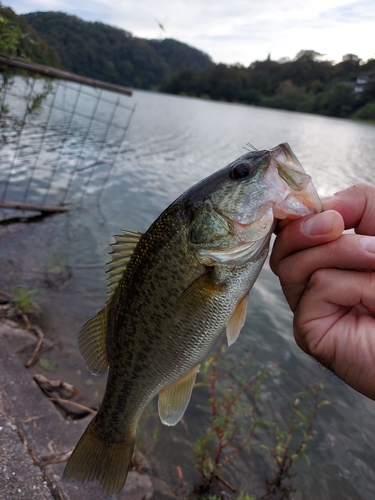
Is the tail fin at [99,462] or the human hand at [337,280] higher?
the human hand at [337,280]

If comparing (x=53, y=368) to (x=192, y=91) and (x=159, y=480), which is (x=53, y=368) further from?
(x=192, y=91)

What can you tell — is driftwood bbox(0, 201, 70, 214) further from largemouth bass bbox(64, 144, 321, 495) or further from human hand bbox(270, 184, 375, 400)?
human hand bbox(270, 184, 375, 400)

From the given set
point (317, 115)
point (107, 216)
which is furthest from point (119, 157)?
point (317, 115)

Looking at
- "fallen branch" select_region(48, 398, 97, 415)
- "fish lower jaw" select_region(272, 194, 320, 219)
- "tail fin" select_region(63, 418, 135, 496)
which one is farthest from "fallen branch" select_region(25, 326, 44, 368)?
"fish lower jaw" select_region(272, 194, 320, 219)

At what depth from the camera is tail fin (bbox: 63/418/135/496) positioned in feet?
7.06

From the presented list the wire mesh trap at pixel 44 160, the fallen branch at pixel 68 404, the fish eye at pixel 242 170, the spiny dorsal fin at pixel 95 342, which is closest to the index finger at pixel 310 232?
the fish eye at pixel 242 170

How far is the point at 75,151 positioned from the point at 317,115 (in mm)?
71598

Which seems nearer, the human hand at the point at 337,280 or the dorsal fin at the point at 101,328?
the human hand at the point at 337,280

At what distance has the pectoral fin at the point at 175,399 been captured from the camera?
220cm

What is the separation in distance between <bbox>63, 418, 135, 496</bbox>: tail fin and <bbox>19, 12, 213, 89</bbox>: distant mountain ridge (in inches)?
378

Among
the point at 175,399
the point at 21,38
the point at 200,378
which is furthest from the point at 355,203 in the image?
the point at 21,38

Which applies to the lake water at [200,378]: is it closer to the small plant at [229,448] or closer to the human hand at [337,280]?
the small plant at [229,448]

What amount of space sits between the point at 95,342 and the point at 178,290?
27.8 inches

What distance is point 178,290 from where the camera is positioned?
1919mm
